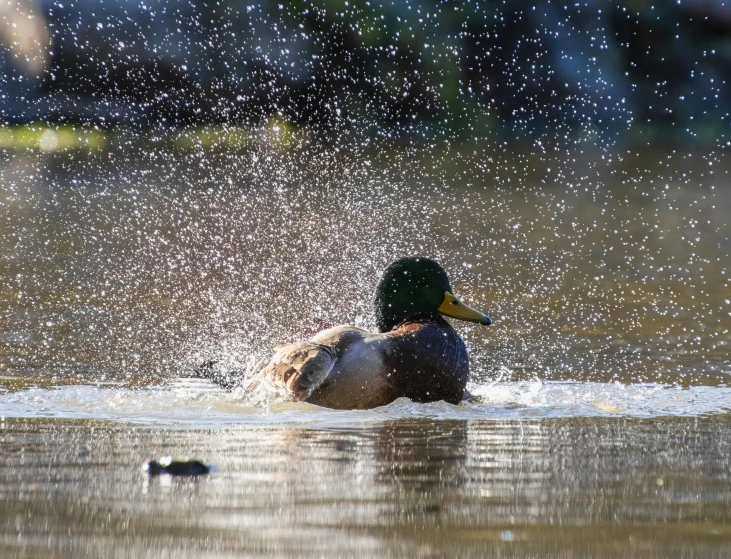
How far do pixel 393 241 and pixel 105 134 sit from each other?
8.94 meters

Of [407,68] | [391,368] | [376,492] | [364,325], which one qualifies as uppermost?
[407,68]

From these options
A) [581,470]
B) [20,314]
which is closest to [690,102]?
[20,314]

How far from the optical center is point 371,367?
519 cm

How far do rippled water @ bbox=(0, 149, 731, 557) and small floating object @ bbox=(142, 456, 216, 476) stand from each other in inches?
1.7

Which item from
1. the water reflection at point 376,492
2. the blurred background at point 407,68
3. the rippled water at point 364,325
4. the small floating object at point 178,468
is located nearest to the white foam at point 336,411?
the rippled water at point 364,325

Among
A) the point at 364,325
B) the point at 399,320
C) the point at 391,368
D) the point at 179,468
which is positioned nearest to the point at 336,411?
the point at 391,368

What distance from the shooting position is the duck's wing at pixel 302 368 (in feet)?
16.5

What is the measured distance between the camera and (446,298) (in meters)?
5.98

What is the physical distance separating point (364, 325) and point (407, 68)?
39.2 feet

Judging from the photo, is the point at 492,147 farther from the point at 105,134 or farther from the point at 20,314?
the point at 20,314

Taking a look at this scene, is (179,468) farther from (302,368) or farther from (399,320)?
(399,320)

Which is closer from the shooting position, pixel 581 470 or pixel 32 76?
pixel 581 470

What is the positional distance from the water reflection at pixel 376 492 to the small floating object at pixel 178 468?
0.16 feet

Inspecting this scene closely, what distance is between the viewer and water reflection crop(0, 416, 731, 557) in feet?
8.36
